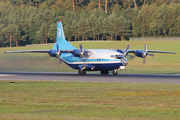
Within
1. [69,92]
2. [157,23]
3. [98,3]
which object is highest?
[98,3]

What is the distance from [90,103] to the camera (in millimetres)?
18781

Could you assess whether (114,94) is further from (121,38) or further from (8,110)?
(121,38)

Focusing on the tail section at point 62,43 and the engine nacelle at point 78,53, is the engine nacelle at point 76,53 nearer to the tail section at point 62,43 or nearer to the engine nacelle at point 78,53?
the engine nacelle at point 78,53

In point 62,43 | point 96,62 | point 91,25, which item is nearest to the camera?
point 96,62

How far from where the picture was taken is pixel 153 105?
18078mm

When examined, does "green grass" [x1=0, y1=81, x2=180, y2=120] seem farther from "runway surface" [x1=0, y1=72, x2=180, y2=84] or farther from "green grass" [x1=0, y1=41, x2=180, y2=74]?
"green grass" [x1=0, y1=41, x2=180, y2=74]

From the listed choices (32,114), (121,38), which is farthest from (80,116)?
(121,38)

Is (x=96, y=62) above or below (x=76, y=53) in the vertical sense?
below

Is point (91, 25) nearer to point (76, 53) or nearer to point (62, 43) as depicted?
point (62, 43)

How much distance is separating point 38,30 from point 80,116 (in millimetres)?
150029

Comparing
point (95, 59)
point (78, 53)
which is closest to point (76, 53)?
point (78, 53)

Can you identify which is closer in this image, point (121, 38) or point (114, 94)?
point (114, 94)

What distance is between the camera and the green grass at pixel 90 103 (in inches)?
586

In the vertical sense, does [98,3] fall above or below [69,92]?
above
